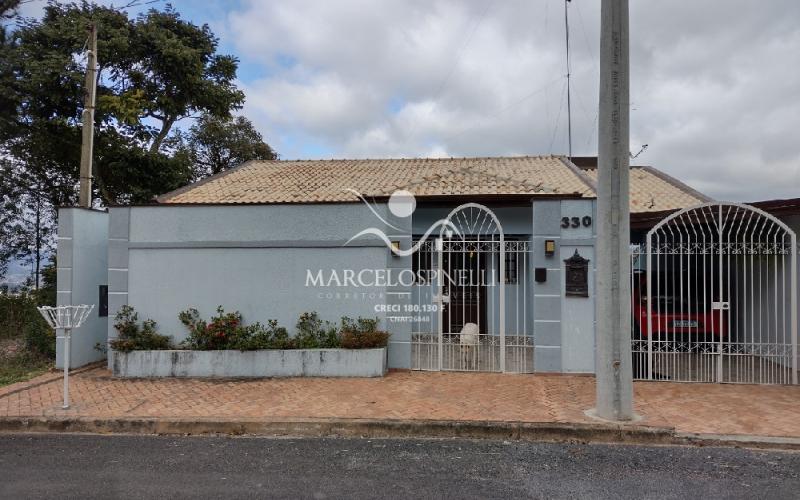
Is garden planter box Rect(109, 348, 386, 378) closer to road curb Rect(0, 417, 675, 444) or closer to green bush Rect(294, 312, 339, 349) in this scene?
green bush Rect(294, 312, 339, 349)

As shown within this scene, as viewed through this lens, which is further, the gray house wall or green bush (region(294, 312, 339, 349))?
the gray house wall

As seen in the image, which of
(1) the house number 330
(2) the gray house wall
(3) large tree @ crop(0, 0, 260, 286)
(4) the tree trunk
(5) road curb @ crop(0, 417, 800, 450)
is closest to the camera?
(5) road curb @ crop(0, 417, 800, 450)

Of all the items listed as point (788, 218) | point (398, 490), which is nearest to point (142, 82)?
point (398, 490)

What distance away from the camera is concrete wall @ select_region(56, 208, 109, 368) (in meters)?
8.73

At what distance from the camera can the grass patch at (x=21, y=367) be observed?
317 inches

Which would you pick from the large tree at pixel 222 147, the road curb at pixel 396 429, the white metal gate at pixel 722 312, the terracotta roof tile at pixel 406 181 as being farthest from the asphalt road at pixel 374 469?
the large tree at pixel 222 147

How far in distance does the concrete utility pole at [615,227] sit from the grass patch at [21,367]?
865cm

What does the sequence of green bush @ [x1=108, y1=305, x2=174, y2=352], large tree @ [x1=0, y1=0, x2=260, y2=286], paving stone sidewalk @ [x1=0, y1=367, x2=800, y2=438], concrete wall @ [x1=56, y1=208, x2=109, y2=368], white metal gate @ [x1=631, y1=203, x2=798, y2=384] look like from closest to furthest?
paving stone sidewalk @ [x1=0, y1=367, x2=800, y2=438] → white metal gate @ [x1=631, y1=203, x2=798, y2=384] → green bush @ [x1=108, y1=305, x2=174, y2=352] → concrete wall @ [x1=56, y1=208, x2=109, y2=368] → large tree @ [x1=0, y1=0, x2=260, y2=286]

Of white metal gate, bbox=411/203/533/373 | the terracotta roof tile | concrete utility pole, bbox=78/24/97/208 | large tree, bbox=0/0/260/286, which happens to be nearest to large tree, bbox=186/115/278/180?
large tree, bbox=0/0/260/286

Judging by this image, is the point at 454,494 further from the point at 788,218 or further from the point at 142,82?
the point at 142,82

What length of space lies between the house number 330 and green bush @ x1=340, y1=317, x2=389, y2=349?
11.1 feet

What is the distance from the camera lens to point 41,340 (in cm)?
933

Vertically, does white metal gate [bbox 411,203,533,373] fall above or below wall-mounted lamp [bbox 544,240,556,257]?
below

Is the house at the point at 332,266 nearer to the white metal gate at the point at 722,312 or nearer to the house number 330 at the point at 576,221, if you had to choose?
the house number 330 at the point at 576,221
